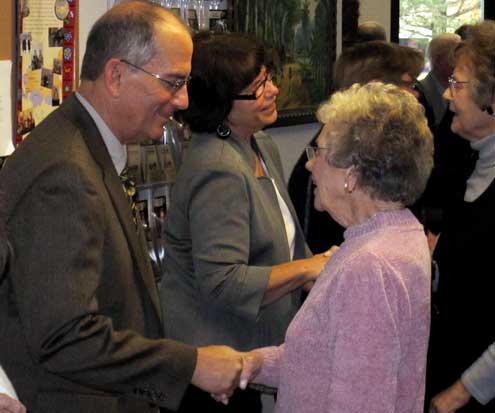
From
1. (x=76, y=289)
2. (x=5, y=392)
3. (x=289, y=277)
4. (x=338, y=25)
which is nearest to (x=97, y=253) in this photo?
(x=76, y=289)

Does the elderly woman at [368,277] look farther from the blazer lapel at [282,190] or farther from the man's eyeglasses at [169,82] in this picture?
the blazer lapel at [282,190]

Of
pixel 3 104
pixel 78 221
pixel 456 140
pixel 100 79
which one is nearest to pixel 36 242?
pixel 78 221

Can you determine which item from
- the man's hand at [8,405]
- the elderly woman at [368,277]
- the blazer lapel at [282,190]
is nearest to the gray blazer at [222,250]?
the blazer lapel at [282,190]

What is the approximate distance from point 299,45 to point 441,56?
234 centimetres

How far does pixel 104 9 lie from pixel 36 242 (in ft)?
4.86

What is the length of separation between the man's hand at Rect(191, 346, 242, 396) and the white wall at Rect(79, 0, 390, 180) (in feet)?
4.10

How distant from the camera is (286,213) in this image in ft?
9.72

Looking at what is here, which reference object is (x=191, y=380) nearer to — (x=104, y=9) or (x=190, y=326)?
(x=190, y=326)

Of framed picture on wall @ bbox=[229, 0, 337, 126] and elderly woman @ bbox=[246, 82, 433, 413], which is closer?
elderly woman @ bbox=[246, 82, 433, 413]

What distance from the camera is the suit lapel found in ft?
6.74

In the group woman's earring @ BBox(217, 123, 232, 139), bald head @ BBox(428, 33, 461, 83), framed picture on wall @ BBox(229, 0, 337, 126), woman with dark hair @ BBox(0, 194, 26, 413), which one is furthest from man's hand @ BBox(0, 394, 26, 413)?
bald head @ BBox(428, 33, 461, 83)

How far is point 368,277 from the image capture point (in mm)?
2031

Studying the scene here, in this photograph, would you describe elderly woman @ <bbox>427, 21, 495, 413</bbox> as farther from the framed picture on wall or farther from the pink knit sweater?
the framed picture on wall

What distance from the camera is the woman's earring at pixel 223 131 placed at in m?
2.83
